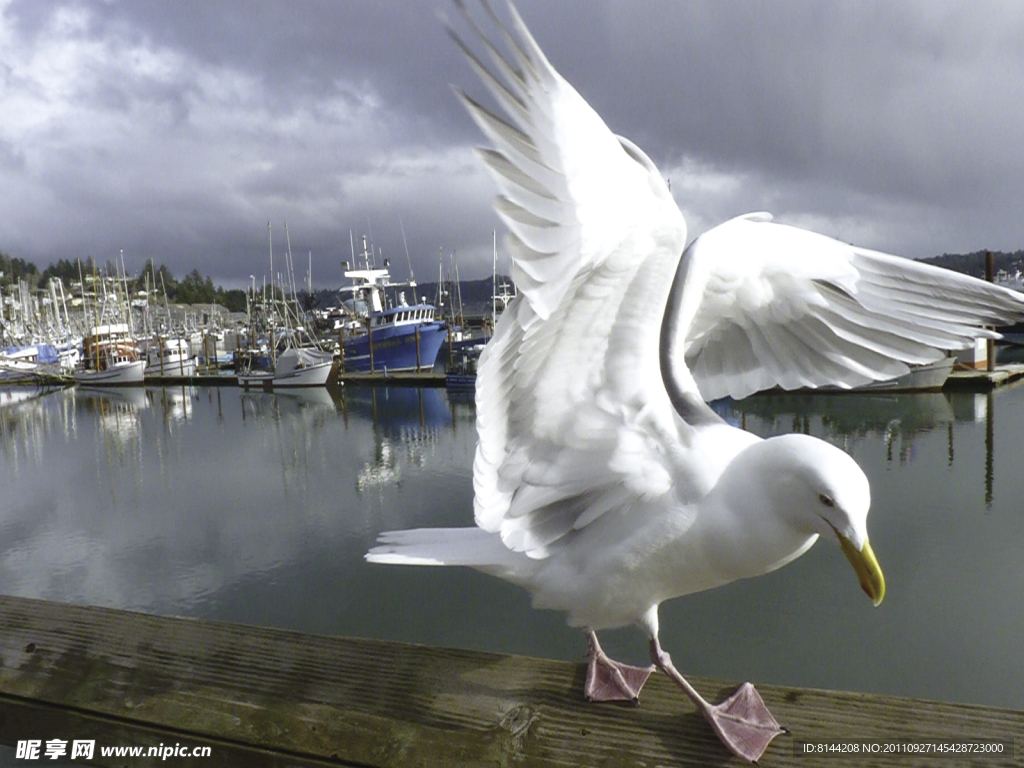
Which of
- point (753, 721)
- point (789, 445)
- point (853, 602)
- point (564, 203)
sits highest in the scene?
point (564, 203)

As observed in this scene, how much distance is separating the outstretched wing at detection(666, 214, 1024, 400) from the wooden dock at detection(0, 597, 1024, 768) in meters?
0.64

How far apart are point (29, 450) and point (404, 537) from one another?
14.9 m

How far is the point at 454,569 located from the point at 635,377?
5.74 meters

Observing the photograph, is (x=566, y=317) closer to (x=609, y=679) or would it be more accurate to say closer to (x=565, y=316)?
(x=565, y=316)

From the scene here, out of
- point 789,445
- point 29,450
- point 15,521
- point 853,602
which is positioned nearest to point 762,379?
point 789,445

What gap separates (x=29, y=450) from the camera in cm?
1346

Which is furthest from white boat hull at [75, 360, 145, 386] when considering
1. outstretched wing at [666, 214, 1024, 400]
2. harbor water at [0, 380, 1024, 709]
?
outstretched wing at [666, 214, 1024, 400]

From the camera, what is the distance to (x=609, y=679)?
4.54ft

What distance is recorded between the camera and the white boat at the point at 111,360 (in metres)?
24.9

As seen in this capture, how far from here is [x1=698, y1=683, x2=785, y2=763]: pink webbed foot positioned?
1.18 metres

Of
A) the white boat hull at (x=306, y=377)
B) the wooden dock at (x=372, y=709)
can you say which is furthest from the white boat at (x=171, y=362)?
the wooden dock at (x=372, y=709)

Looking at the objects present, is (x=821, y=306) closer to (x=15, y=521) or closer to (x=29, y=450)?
(x=15, y=521)

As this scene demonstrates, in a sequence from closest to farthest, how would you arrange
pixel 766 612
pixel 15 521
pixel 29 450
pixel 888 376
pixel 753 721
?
pixel 753 721, pixel 888 376, pixel 766 612, pixel 15 521, pixel 29 450

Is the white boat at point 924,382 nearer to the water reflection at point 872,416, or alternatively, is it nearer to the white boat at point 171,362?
the water reflection at point 872,416
